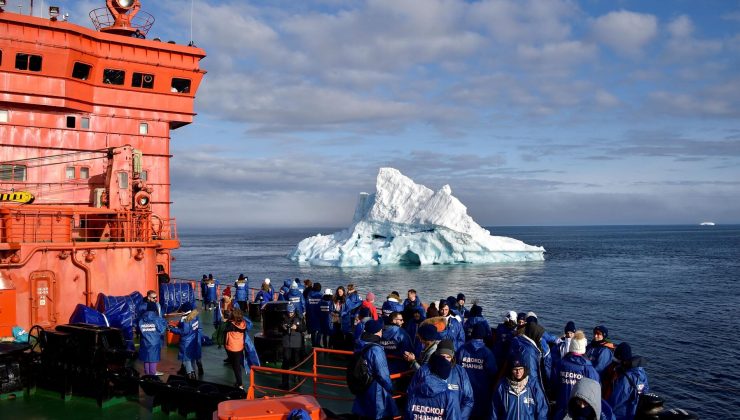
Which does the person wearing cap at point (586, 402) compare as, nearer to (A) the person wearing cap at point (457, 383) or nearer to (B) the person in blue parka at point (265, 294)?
(A) the person wearing cap at point (457, 383)

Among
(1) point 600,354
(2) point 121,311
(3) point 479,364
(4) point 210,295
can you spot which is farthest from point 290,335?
(4) point 210,295

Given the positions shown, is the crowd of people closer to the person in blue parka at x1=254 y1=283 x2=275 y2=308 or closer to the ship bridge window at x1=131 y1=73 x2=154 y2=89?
the person in blue parka at x1=254 y1=283 x2=275 y2=308

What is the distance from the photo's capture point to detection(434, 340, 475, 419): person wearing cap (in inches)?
193

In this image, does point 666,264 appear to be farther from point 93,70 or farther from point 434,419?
point 434,419

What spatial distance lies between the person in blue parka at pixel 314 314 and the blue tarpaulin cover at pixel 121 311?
3.61 meters

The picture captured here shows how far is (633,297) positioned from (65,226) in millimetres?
35428

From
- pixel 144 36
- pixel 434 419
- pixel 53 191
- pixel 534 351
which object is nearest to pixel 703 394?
pixel 534 351

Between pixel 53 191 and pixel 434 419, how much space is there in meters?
13.9

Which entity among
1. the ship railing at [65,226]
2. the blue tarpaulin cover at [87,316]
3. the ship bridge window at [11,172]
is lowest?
the blue tarpaulin cover at [87,316]

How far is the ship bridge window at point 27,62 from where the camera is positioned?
14617 mm

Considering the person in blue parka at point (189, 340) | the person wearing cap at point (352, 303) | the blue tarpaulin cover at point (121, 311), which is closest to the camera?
the person in blue parka at point (189, 340)

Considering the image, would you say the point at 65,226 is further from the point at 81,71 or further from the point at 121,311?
the point at 81,71

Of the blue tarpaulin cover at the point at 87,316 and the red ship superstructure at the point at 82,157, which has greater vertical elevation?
the red ship superstructure at the point at 82,157

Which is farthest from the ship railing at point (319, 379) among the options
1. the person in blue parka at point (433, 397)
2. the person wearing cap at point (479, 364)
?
the person in blue parka at point (433, 397)
